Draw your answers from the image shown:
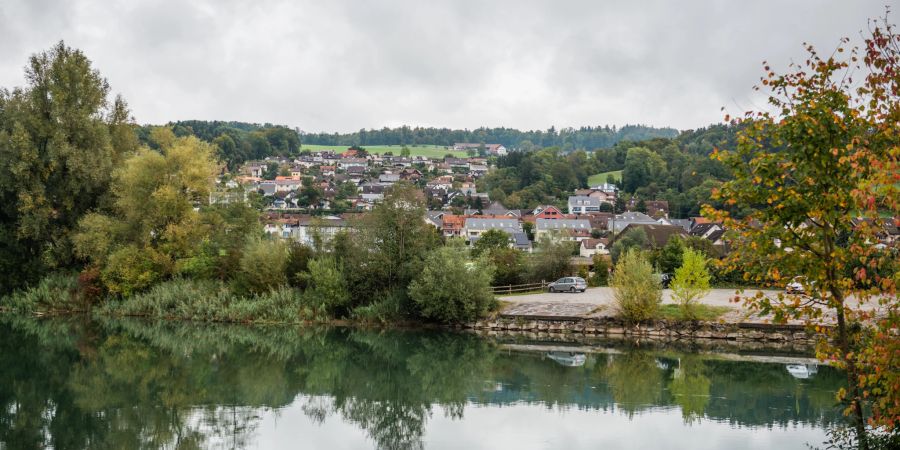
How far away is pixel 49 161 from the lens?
3756cm

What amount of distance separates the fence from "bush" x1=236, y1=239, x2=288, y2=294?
11129 millimetres

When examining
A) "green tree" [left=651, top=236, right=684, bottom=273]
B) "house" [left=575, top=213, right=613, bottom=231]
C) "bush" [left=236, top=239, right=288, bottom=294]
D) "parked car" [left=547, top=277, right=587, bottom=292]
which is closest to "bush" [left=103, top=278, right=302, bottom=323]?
"bush" [left=236, top=239, right=288, bottom=294]

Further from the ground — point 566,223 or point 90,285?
point 90,285

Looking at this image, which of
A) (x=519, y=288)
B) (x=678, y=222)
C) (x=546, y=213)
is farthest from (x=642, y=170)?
(x=519, y=288)

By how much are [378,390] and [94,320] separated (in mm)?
20678

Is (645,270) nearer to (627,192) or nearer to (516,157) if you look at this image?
(627,192)

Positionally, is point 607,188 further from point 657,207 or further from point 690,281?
point 690,281

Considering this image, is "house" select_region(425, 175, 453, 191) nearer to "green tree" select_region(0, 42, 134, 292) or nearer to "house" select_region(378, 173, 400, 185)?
"house" select_region(378, 173, 400, 185)

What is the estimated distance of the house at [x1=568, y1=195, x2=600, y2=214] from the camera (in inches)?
4459

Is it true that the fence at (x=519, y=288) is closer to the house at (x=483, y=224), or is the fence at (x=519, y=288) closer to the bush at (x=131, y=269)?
the bush at (x=131, y=269)

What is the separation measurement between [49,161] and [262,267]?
39.8 feet

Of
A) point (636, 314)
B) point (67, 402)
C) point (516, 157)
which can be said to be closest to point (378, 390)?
point (67, 402)

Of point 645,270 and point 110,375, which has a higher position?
point 645,270

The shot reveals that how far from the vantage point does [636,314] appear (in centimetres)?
3197
